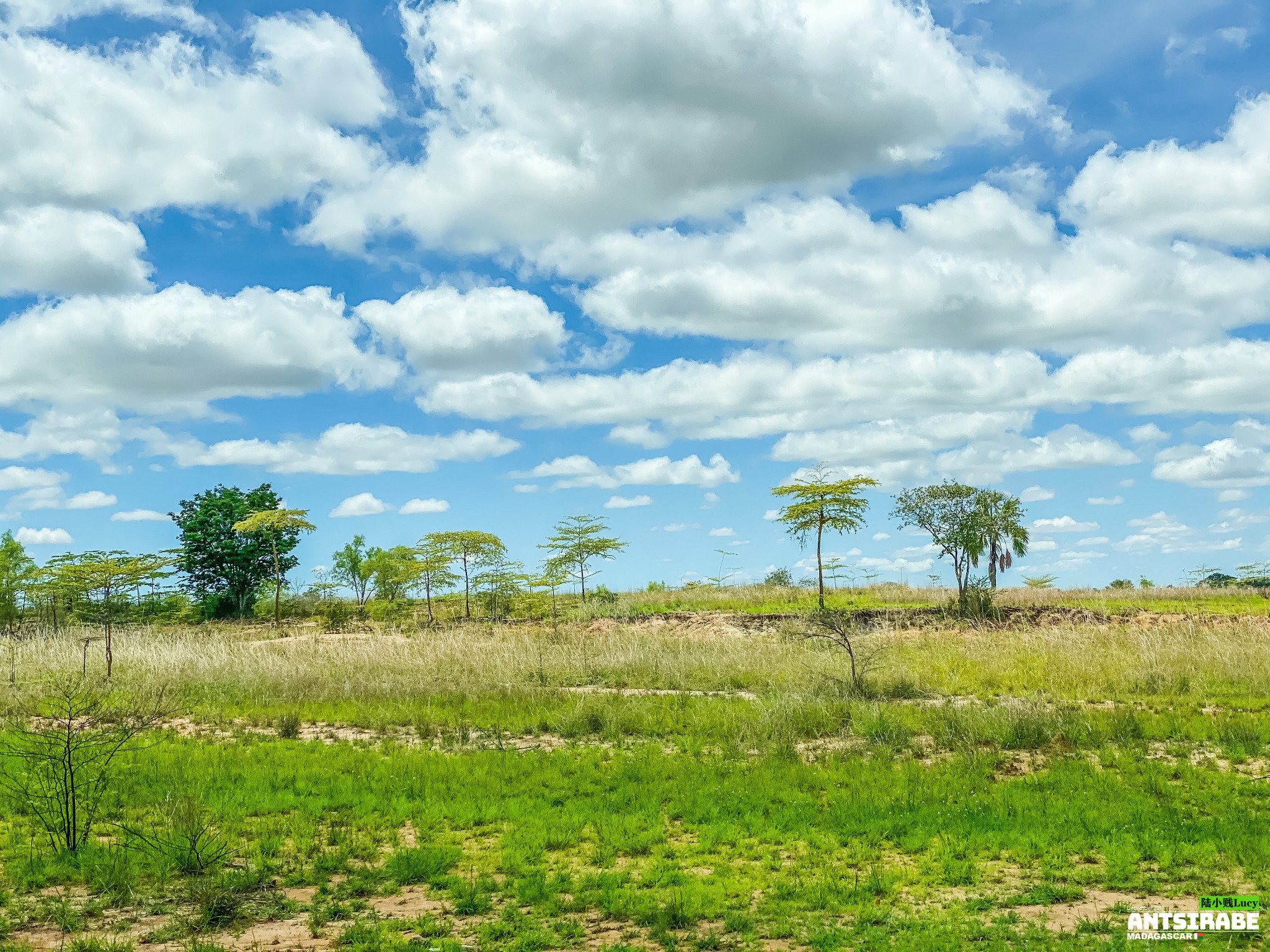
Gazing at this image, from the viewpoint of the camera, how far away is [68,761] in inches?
376

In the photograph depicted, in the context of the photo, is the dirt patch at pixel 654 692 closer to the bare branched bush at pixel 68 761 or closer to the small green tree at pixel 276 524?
the bare branched bush at pixel 68 761

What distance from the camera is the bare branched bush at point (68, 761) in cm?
973

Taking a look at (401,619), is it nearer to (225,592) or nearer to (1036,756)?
(225,592)

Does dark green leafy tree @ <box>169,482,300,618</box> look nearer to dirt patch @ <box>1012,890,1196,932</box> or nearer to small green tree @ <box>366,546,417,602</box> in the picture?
small green tree @ <box>366,546,417,602</box>

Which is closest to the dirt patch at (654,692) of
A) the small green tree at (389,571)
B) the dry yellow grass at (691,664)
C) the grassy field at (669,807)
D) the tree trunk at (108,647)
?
the grassy field at (669,807)

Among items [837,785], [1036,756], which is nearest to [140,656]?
[837,785]

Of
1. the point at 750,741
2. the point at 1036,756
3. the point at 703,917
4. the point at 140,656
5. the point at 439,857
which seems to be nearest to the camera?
the point at 703,917

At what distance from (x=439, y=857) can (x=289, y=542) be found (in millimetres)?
44688

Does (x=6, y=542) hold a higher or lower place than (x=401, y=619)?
higher

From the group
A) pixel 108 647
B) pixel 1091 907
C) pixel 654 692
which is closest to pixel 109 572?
pixel 108 647

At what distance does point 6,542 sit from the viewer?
4722cm

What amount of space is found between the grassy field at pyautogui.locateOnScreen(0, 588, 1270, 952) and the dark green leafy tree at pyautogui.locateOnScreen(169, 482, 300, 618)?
28.2m

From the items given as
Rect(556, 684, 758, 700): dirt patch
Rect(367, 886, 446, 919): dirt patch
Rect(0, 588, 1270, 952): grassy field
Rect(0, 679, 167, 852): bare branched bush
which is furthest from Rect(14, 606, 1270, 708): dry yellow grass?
Rect(367, 886, 446, 919): dirt patch

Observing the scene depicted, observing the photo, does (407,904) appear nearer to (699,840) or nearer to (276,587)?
(699,840)
